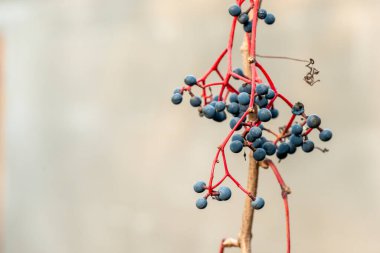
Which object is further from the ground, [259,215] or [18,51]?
[18,51]

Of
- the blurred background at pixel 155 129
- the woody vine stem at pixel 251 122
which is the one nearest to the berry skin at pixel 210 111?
the woody vine stem at pixel 251 122

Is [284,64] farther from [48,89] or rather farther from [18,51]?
[18,51]

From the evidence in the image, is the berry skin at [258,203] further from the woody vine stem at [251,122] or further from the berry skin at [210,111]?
the berry skin at [210,111]

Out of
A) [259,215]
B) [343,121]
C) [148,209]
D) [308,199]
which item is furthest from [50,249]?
[343,121]

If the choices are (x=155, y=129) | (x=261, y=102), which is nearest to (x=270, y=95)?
(x=261, y=102)

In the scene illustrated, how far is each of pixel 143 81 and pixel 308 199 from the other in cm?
76

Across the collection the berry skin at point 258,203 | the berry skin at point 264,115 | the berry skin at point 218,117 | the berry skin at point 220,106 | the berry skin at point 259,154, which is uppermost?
the berry skin at point 220,106

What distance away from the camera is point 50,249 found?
246 centimetres

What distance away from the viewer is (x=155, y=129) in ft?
6.97

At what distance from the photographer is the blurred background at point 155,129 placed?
5.75ft

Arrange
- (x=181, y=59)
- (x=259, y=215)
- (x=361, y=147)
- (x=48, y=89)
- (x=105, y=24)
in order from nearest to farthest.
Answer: (x=361, y=147), (x=259, y=215), (x=181, y=59), (x=105, y=24), (x=48, y=89)

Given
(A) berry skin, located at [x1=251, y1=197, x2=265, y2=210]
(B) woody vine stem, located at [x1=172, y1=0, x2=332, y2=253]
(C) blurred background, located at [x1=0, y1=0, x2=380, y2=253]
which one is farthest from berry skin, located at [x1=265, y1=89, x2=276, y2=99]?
(C) blurred background, located at [x1=0, y1=0, x2=380, y2=253]

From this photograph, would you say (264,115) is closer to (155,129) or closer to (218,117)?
(218,117)

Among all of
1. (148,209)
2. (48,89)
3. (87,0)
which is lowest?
(148,209)
